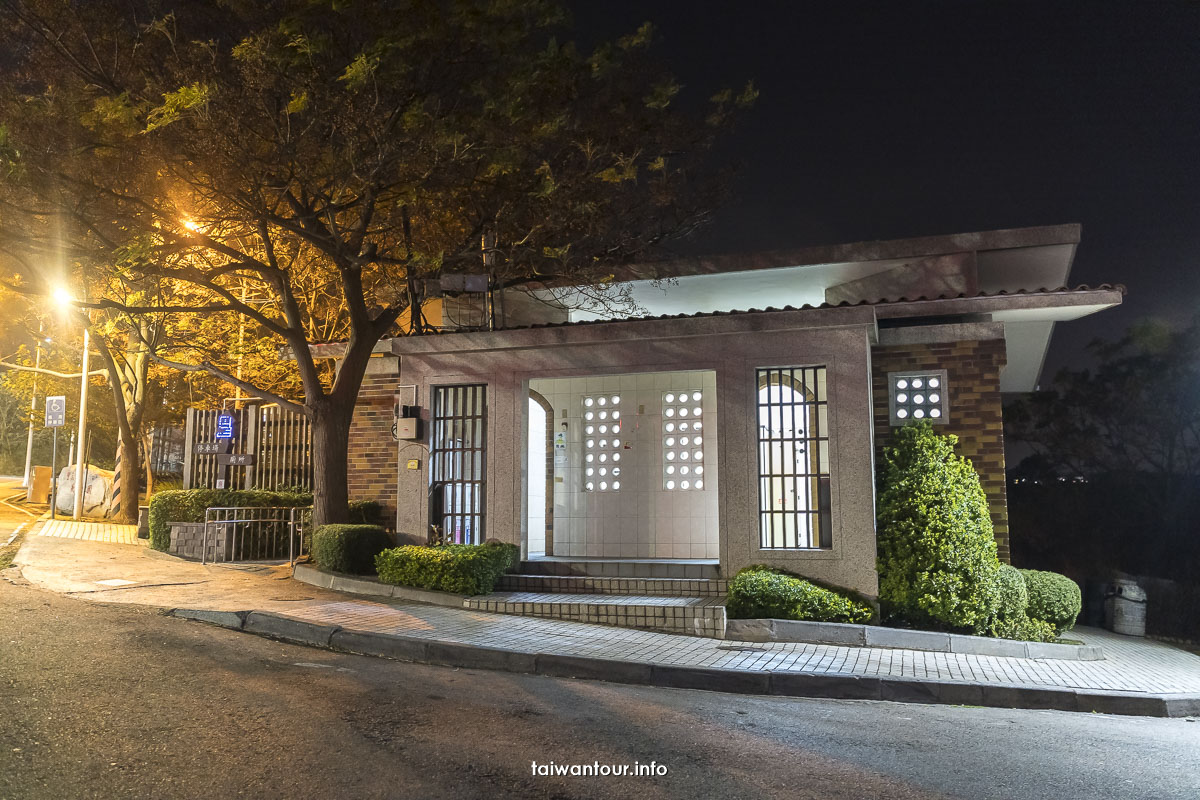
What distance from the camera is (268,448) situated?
16.3 meters

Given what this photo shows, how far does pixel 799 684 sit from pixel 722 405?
4324 mm

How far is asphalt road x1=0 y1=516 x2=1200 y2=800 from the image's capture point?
15.2ft

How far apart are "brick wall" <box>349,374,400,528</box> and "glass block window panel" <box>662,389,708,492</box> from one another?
4.36 m

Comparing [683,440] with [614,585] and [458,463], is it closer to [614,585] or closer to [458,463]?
[614,585]

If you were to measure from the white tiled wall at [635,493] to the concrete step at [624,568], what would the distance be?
1758mm

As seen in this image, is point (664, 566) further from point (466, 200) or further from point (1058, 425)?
point (1058, 425)

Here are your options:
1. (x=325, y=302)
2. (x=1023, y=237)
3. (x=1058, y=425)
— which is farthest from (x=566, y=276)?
(x=1058, y=425)

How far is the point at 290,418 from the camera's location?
53.2ft

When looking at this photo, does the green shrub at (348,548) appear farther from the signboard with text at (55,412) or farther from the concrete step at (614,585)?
the signboard with text at (55,412)

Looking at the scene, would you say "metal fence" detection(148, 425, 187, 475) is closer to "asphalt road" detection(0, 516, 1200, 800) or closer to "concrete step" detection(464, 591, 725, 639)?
"concrete step" detection(464, 591, 725, 639)

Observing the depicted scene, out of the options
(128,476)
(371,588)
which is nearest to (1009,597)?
(371,588)

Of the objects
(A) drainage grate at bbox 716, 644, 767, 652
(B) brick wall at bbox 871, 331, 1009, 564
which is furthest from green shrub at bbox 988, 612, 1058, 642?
(A) drainage grate at bbox 716, 644, 767, 652

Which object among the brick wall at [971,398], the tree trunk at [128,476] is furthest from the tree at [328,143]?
the tree trunk at [128,476]

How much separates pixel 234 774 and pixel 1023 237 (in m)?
13.0
